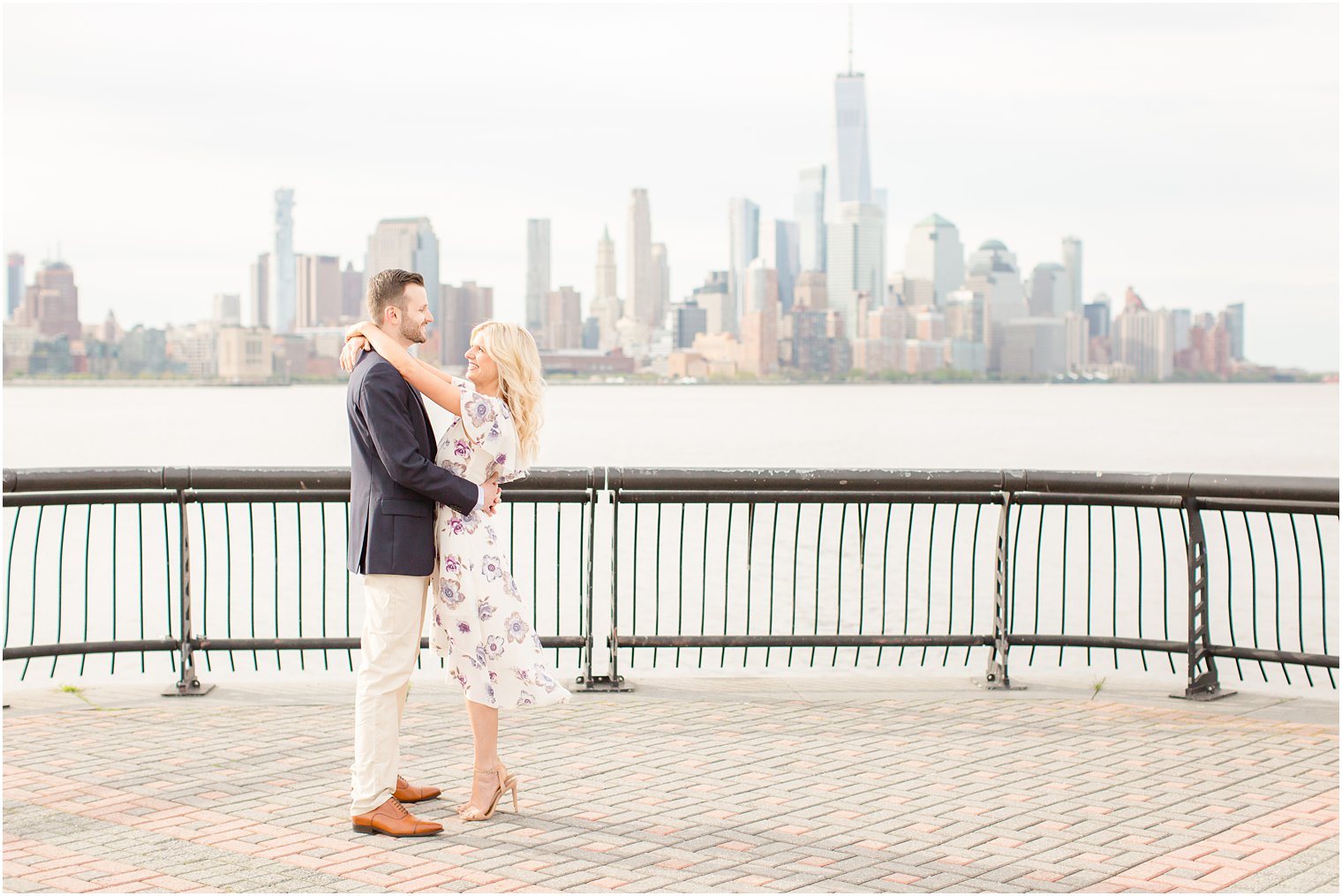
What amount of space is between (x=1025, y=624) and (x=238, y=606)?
35.4ft

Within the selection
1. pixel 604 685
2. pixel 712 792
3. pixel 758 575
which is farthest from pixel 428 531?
pixel 758 575

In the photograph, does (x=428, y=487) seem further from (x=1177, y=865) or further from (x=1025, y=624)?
(x=1025, y=624)

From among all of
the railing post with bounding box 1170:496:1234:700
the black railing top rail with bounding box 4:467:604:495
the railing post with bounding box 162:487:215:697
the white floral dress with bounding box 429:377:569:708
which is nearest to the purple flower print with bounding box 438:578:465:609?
the white floral dress with bounding box 429:377:569:708

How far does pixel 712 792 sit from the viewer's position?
20.7 ft

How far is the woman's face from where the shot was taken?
575 cm

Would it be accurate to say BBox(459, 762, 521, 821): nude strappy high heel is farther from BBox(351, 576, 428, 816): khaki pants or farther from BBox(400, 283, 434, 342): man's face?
BBox(400, 283, 434, 342): man's face

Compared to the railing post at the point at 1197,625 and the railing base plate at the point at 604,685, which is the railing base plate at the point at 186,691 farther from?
the railing post at the point at 1197,625

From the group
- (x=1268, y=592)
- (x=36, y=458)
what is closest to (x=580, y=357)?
(x=36, y=458)

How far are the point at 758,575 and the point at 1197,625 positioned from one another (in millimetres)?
13477

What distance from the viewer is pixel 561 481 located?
834cm

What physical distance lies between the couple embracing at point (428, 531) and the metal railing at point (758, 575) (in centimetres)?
193

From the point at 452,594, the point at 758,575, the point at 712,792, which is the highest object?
the point at 452,594

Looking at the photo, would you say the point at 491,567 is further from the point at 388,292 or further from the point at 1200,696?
the point at 1200,696

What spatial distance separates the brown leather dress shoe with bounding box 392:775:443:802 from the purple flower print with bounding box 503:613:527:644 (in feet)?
2.39
